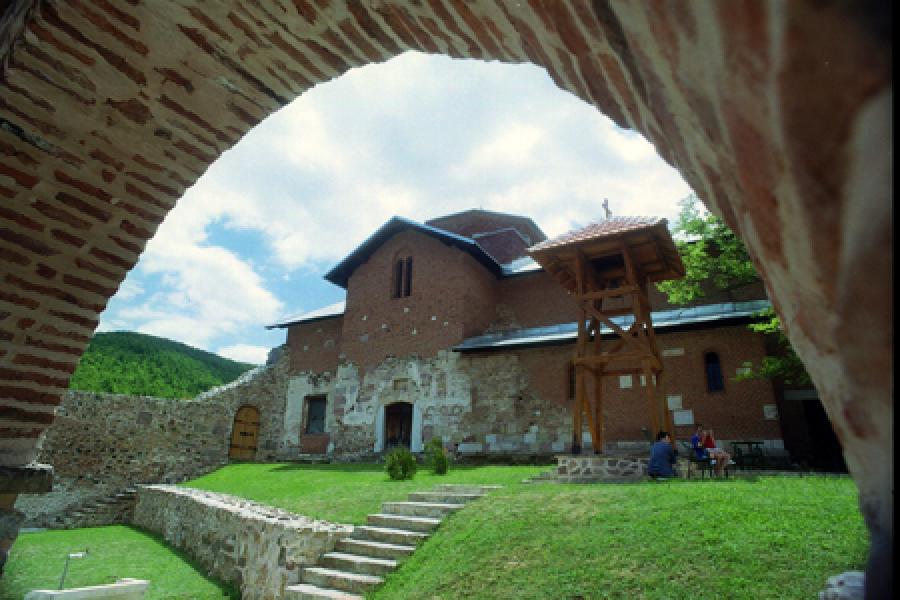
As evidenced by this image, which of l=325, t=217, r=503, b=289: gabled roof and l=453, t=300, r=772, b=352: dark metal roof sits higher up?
l=325, t=217, r=503, b=289: gabled roof

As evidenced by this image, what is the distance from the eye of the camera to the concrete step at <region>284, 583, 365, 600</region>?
17.9 feet

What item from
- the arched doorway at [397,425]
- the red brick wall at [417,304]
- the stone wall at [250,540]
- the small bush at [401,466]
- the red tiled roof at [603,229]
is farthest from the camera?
the red brick wall at [417,304]

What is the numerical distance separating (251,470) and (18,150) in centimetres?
1457

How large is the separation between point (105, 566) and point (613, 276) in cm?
1012

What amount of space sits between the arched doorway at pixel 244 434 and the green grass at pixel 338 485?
3.42m

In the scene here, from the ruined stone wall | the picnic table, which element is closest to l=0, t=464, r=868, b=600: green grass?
the picnic table

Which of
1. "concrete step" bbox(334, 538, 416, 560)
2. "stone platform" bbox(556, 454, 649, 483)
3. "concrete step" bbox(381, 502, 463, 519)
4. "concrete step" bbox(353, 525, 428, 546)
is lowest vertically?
"concrete step" bbox(334, 538, 416, 560)

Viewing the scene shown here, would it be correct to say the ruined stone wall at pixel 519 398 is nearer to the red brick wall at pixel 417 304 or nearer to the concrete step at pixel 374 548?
the red brick wall at pixel 417 304

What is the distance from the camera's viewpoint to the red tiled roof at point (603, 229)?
342 inches

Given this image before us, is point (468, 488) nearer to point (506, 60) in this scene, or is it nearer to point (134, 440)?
point (506, 60)

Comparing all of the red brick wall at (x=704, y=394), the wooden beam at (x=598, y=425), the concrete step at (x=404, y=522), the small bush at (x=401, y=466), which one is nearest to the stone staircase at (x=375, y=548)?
the concrete step at (x=404, y=522)

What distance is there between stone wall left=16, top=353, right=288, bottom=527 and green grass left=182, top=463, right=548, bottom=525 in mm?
2331

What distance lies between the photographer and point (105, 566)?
809cm

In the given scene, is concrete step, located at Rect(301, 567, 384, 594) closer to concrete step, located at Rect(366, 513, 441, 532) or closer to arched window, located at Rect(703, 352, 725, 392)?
concrete step, located at Rect(366, 513, 441, 532)
